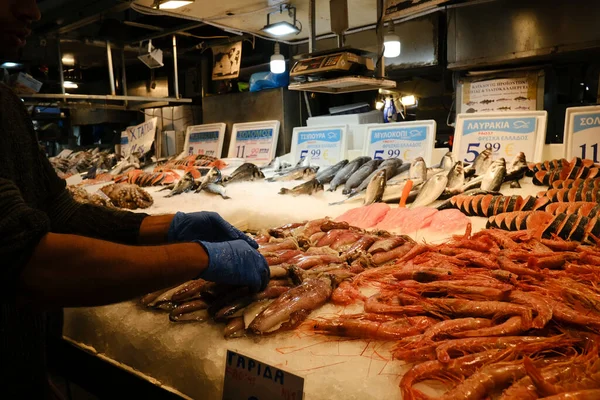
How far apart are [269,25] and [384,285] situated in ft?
18.6

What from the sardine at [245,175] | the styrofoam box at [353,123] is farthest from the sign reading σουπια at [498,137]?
the sardine at [245,175]

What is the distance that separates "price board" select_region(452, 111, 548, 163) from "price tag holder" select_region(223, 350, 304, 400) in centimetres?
446

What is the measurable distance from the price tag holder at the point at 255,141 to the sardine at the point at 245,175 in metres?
1.17

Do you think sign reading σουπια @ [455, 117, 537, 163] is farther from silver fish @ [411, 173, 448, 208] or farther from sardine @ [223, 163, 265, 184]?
sardine @ [223, 163, 265, 184]

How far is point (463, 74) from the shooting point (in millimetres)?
7676

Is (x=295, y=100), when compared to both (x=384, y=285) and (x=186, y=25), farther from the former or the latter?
(x=384, y=285)

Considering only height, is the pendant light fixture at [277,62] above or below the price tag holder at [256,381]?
above

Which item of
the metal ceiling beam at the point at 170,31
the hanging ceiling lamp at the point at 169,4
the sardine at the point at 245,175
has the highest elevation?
the metal ceiling beam at the point at 170,31

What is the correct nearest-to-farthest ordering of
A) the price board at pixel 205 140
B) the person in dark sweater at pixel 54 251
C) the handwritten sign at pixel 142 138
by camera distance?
the person in dark sweater at pixel 54 251 → the price board at pixel 205 140 → the handwritten sign at pixel 142 138

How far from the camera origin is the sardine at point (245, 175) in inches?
237

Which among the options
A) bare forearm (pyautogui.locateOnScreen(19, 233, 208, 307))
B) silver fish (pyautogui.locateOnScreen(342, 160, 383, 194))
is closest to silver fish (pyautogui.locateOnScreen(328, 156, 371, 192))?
silver fish (pyautogui.locateOnScreen(342, 160, 383, 194))

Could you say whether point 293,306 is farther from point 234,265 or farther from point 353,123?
point 353,123

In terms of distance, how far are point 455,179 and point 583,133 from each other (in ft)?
5.22

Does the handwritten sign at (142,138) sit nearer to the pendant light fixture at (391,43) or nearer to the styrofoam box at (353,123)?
the styrofoam box at (353,123)
